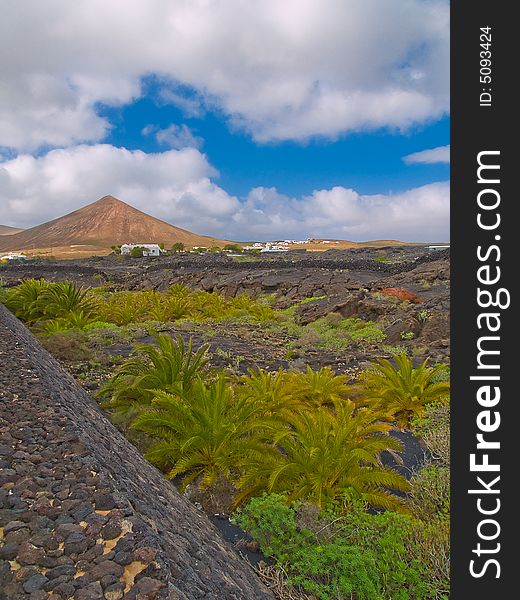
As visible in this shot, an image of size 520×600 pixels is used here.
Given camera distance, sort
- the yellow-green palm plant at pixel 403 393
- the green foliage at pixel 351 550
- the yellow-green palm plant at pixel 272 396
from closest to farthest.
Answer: the green foliage at pixel 351 550
the yellow-green palm plant at pixel 272 396
the yellow-green palm plant at pixel 403 393

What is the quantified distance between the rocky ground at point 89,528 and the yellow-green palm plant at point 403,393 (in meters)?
3.88

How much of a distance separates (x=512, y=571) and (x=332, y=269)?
99.8ft

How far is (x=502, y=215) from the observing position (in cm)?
254

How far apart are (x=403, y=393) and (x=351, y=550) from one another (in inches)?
156

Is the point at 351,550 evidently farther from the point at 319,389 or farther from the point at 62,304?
the point at 62,304

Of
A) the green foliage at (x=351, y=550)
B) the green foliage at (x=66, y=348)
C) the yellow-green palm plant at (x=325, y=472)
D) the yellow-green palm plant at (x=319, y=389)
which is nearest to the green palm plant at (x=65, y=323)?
the green foliage at (x=66, y=348)

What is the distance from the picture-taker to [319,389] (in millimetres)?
6938

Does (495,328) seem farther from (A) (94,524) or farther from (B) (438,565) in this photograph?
(A) (94,524)

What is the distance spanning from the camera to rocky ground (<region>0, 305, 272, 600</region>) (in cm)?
186

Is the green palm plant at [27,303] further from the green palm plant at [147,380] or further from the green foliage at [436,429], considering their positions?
the green foliage at [436,429]

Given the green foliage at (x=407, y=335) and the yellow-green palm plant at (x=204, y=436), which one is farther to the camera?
the green foliage at (x=407, y=335)

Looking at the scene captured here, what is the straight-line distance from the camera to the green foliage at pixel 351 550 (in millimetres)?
2961

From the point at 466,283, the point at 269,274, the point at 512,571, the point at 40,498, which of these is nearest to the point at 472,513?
the point at 512,571

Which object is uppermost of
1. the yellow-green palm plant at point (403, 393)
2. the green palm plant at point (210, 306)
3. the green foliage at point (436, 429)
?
the green palm plant at point (210, 306)
